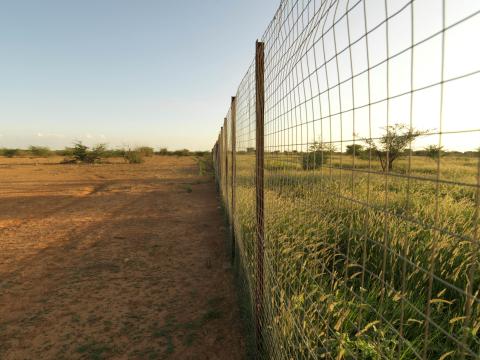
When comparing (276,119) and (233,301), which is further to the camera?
(233,301)

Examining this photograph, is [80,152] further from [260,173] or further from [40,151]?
[260,173]

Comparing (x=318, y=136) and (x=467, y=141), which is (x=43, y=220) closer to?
(x=318, y=136)

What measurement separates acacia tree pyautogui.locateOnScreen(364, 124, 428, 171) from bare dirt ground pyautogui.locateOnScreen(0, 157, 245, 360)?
2.21 m

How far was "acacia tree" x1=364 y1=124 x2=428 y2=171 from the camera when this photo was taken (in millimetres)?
840

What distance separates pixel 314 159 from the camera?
59.2 inches

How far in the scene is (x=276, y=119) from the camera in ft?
6.98

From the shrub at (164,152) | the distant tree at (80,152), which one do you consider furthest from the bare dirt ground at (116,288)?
the shrub at (164,152)

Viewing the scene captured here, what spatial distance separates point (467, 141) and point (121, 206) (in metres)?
9.09

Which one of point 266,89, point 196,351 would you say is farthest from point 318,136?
point 196,351

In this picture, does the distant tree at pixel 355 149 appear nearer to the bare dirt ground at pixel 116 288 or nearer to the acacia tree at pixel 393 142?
the acacia tree at pixel 393 142

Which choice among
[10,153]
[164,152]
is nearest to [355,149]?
[164,152]

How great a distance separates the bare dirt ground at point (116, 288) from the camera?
9.08 feet

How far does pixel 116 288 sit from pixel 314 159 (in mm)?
3229

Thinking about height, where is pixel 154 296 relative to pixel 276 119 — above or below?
below
